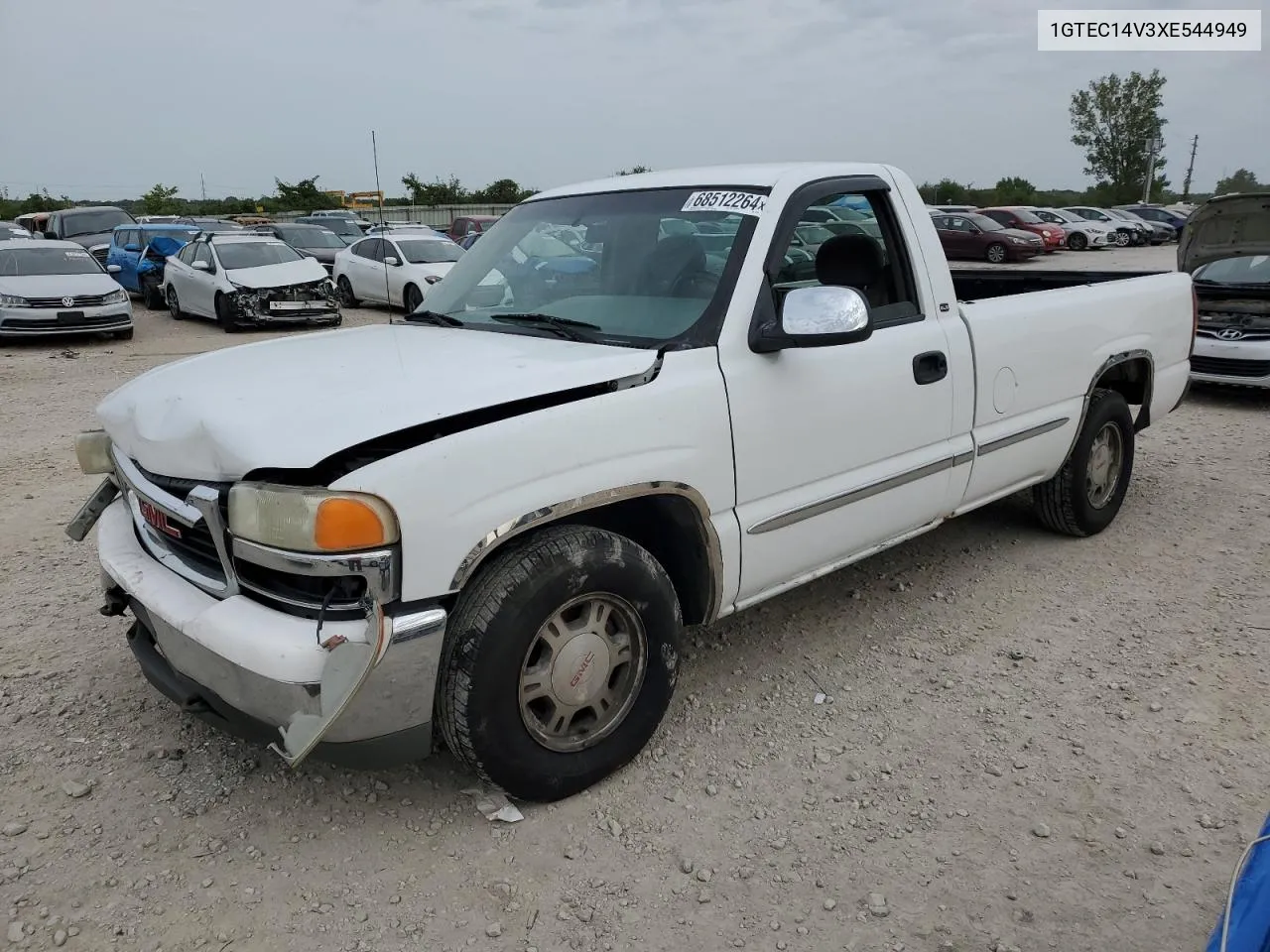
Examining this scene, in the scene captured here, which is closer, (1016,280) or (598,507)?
(598,507)

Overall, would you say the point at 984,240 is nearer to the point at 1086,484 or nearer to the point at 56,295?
the point at 56,295

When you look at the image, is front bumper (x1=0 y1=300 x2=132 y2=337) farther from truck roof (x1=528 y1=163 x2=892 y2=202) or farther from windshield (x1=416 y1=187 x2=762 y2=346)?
truck roof (x1=528 y1=163 x2=892 y2=202)

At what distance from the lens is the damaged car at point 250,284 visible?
14.5 m

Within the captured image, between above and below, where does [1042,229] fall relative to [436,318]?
above

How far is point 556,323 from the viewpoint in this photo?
133 inches

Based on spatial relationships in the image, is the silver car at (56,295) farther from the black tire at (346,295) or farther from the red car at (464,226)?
the red car at (464,226)

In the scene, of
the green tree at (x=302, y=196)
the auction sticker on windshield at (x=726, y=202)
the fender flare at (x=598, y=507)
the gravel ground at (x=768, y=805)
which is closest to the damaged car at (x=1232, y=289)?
the gravel ground at (x=768, y=805)

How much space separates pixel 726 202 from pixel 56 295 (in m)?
12.6

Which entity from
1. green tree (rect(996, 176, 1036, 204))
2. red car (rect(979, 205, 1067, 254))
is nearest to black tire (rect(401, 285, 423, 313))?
red car (rect(979, 205, 1067, 254))

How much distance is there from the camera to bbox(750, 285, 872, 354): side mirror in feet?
9.84

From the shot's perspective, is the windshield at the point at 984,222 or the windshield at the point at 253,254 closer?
the windshield at the point at 253,254

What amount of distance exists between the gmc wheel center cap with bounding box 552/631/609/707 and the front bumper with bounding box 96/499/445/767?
417mm

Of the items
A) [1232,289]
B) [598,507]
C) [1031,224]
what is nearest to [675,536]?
[598,507]

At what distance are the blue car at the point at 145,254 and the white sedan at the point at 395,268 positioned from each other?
3035 mm
